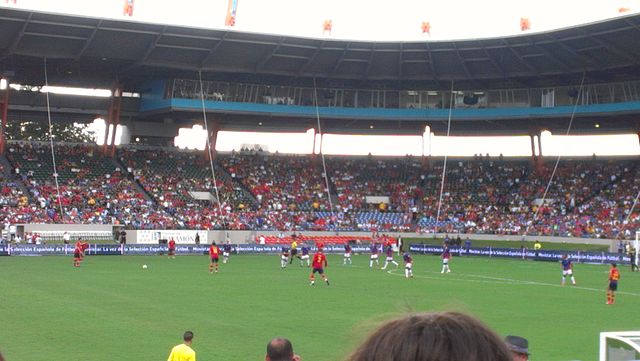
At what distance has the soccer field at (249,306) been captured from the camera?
1923cm

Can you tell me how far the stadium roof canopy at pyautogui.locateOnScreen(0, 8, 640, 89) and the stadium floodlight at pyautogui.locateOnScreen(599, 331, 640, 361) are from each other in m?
47.6

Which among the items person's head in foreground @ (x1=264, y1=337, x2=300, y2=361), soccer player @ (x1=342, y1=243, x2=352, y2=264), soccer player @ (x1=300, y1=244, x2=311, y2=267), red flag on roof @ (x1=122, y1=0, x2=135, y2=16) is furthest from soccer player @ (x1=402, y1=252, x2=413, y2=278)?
person's head in foreground @ (x1=264, y1=337, x2=300, y2=361)

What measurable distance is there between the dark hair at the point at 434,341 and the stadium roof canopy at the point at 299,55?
185ft

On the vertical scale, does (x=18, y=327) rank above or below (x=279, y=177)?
below

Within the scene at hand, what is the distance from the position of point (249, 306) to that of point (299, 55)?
4386cm

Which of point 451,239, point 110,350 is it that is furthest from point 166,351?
point 451,239

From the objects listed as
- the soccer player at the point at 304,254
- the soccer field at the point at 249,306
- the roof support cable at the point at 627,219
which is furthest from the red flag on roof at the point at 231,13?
the roof support cable at the point at 627,219

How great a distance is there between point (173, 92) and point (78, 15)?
1668 centimetres

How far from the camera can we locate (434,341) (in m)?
1.92

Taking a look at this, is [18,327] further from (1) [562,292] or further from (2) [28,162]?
(2) [28,162]

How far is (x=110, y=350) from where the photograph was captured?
18250 millimetres

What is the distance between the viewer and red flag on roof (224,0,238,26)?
61191mm

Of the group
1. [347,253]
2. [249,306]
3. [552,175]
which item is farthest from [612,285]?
[552,175]

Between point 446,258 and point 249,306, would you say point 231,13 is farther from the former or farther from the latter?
point 249,306
